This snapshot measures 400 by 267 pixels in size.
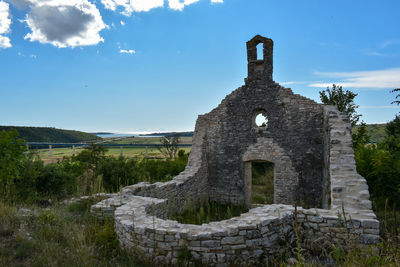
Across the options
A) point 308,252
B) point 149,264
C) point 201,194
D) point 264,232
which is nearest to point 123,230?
point 149,264

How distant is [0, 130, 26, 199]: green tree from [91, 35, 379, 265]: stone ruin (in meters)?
2.71

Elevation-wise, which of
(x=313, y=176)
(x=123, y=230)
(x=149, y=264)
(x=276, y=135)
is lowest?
(x=149, y=264)

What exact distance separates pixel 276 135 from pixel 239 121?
138 cm

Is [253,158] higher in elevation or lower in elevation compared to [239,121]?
lower

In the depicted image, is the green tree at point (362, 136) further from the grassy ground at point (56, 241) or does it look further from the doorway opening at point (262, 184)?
the grassy ground at point (56, 241)

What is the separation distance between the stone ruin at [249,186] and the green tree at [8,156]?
2.71 meters

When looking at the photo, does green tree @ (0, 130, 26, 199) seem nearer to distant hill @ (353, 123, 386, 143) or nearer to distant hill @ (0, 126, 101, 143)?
distant hill @ (353, 123, 386, 143)

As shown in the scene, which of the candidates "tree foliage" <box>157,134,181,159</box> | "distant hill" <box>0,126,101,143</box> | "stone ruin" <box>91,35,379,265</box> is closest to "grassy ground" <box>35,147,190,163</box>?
"tree foliage" <box>157,134,181,159</box>

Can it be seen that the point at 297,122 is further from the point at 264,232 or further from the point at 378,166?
Result: the point at 264,232

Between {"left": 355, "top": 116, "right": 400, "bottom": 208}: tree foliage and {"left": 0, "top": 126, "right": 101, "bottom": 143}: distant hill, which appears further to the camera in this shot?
{"left": 0, "top": 126, "right": 101, "bottom": 143}: distant hill

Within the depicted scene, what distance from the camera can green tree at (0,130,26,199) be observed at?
6648 millimetres

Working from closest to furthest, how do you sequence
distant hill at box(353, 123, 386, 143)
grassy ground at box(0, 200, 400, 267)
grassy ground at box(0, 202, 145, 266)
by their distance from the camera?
grassy ground at box(0, 200, 400, 267) → grassy ground at box(0, 202, 145, 266) → distant hill at box(353, 123, 386, 143)

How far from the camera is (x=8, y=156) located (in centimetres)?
668

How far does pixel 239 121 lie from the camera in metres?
9.34
